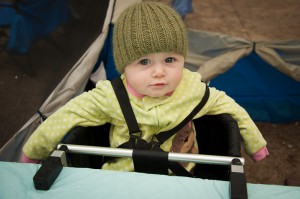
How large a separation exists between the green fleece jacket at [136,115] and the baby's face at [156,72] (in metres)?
0.08

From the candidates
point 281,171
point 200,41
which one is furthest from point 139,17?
point 281,171

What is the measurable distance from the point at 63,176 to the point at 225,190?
317 millimetres

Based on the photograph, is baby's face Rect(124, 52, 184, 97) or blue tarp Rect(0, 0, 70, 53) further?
blue tarp Rect(0, 0, 70, 53)

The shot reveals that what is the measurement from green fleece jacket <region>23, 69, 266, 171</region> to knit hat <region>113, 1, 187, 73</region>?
0.14 m

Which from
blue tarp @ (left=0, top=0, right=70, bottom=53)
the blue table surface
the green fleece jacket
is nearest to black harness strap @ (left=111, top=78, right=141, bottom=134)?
the green fleece jacket

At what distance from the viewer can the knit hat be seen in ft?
2.81

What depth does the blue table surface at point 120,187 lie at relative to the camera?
0.62 m

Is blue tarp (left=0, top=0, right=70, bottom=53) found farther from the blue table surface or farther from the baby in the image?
the blue table surface

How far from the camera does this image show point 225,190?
0.63 m

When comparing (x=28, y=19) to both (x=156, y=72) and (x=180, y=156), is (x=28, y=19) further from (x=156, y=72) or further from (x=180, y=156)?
(x=180, y=156)

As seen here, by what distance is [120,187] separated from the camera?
64cm

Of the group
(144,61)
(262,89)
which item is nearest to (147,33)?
(144,61)

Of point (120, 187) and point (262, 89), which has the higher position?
point (120, 187)

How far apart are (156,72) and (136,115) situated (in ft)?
0.61
